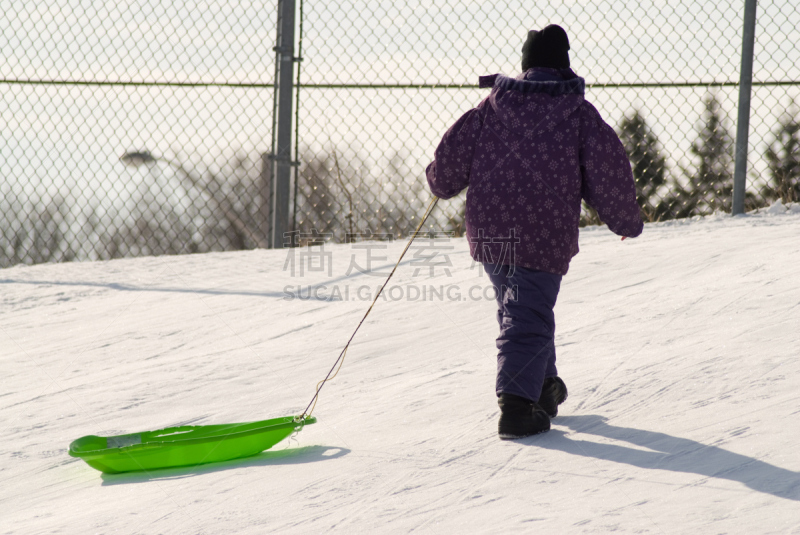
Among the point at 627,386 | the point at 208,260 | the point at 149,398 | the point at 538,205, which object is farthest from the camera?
the point at 208,260

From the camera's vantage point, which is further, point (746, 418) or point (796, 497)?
point (746, 418)

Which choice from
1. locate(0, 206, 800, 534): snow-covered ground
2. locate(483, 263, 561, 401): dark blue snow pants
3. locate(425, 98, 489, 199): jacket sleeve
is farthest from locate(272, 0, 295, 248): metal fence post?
locate(483, 263, 561, 401): dark blue snow pants

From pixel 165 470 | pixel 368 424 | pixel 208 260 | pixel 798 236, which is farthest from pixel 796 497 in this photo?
pixel 208 260

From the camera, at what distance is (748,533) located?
4.42 feet

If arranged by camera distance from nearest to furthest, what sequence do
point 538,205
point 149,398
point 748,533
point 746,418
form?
1. point 748,533
2. point 746,418
3. point 538,205
4. point 149,398

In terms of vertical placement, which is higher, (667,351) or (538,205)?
(538,205)

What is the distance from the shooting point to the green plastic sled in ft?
6.96

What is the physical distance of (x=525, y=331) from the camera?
2.06m

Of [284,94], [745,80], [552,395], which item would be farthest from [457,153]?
[745,80]

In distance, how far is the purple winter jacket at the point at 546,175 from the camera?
208 centimetres

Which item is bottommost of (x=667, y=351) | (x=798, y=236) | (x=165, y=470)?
(x=165, y=470)

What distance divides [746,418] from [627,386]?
1.46 ft

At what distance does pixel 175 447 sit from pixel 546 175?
50.6 inches

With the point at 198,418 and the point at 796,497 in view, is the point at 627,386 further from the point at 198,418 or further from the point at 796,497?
the point at 198,418
